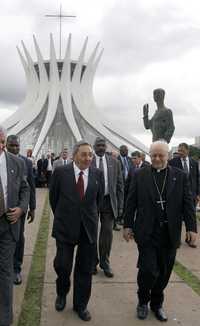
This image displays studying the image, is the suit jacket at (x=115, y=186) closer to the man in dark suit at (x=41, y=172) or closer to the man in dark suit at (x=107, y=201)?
the man in dark suit at (x=107, y=201)

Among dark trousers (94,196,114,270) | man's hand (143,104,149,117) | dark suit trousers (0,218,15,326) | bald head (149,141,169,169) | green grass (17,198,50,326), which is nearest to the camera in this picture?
dark suit trousers (0,218,15,326)

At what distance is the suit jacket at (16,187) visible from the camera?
346 centimetres

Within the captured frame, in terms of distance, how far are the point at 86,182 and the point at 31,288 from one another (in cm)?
139

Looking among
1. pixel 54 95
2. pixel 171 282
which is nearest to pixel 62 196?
pixel 171 282

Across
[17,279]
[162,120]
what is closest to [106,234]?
[17,279]

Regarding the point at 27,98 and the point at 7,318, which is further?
the point at 27,98

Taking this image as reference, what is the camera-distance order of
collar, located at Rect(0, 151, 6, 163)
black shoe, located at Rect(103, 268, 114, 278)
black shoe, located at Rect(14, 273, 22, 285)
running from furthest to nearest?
black shoe, located at Rect(103, 268, 114, 278), black shoe, located at Rect(14, 273, 22, 285), collar, located at Rect(0, 151, 6, 163)

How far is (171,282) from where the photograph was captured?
474 cm

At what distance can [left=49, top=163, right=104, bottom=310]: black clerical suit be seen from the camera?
376cm

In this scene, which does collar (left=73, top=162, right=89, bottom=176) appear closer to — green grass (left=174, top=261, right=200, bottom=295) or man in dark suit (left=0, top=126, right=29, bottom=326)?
man in dark suit (left=0, top=126, right=29, bottom=326)

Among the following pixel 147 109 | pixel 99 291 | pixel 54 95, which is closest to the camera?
pixel 99 291

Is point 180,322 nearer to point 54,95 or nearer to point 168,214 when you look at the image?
point 168,214

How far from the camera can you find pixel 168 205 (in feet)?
12.1

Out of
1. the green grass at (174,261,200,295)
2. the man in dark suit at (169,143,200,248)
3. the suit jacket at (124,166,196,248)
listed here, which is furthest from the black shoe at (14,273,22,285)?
the man in dark suit at (169,143,200,248)
